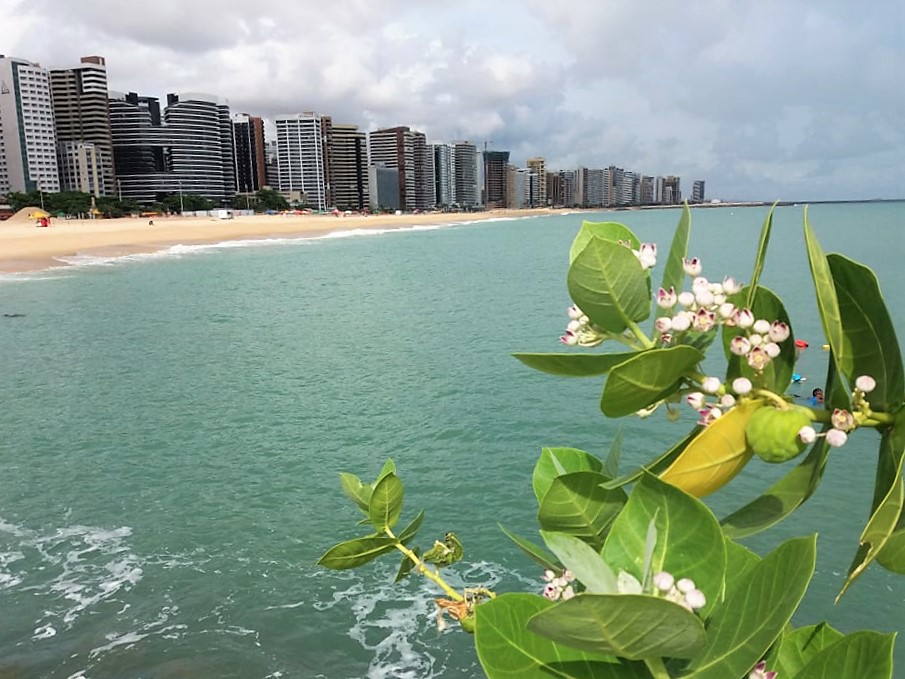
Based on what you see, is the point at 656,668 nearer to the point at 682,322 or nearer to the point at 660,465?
the point at 660,465

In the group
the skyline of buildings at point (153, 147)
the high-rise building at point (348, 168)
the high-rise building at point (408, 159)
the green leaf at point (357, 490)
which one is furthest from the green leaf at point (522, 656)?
the high-rise building at point (408, 159)

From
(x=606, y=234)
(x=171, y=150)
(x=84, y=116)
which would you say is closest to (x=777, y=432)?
(x=606, y=234)

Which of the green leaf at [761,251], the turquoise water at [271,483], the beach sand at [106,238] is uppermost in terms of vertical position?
the green leaf at [761,251]

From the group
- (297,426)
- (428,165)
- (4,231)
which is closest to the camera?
(297,426)

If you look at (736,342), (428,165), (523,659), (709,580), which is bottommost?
(523,659)

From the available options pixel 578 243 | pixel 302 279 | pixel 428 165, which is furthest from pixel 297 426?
pixel 428 165

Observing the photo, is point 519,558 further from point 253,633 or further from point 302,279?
point 302,279

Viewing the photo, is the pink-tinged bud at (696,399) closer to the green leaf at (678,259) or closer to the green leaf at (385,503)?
the green leaf at (678,259)

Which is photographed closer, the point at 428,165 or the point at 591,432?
the point at 591,432
